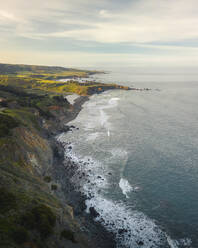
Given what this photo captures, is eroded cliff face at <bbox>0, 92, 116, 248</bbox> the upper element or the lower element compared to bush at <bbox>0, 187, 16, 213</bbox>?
lower

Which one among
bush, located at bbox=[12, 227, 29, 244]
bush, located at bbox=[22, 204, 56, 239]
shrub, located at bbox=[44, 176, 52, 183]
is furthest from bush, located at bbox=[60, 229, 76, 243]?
shrub, located at bbox=[44, 176, 52, 183]

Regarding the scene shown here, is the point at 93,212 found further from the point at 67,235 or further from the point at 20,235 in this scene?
the point at 20,235

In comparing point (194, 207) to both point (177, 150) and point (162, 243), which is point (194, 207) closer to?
point (162, 243)

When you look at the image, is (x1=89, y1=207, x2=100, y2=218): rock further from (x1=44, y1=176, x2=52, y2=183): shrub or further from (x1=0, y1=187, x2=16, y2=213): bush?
(x1=0, y1=187, x2=16, y2=213): bush

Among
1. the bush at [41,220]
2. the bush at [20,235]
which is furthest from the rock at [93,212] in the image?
the bush at [20,235]

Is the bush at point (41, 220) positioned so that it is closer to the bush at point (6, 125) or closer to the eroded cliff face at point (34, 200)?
the eroded cliff face at point (34, 200)

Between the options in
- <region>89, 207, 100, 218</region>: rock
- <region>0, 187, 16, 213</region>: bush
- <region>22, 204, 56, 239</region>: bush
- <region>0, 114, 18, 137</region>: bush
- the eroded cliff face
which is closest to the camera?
the eroded cliff face

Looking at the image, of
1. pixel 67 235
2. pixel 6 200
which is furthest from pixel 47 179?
pixel 67 235
